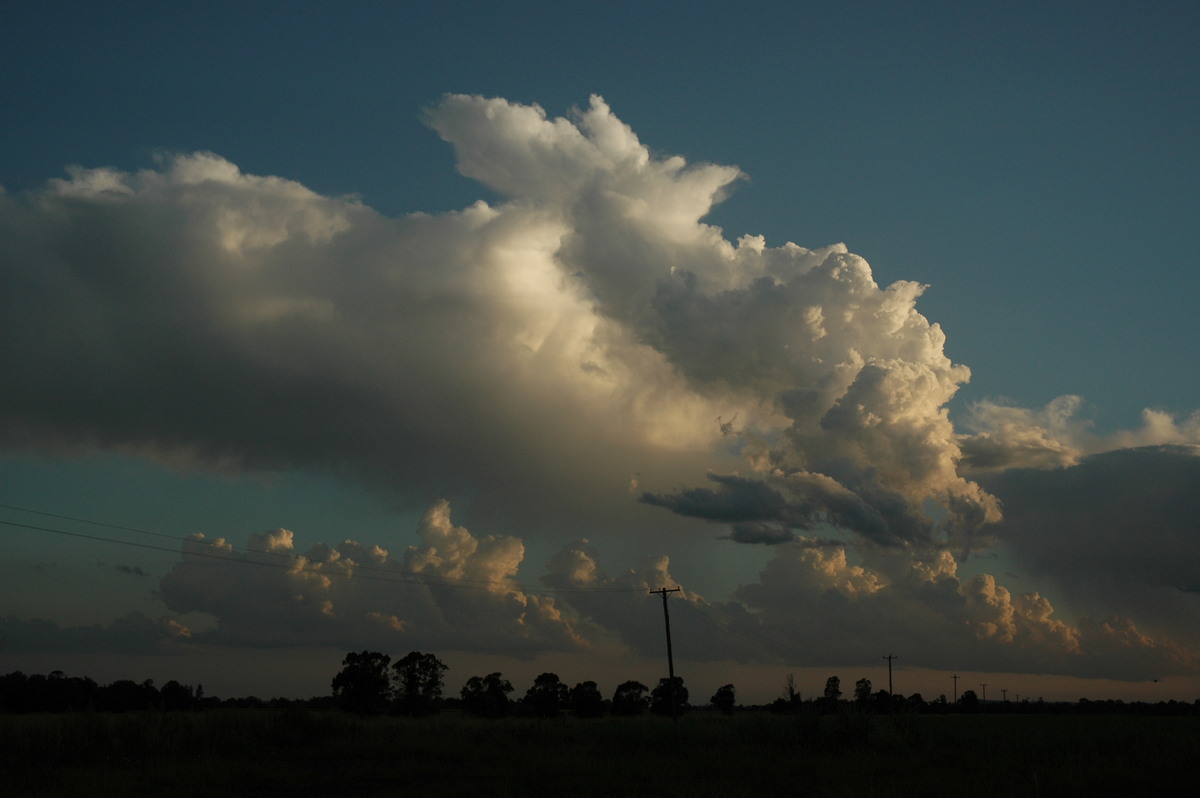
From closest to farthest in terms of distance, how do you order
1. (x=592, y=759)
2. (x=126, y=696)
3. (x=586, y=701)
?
1. (x=592, y=759)
2. (x=126, y=696)
3. (x=586, y=701)

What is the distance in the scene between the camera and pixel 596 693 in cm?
11231

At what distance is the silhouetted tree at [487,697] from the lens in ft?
356

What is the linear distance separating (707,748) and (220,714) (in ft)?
77.5

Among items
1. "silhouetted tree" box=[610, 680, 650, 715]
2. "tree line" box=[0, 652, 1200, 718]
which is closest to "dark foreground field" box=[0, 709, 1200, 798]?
"tree line" box=[0, 652, 1200, 718]

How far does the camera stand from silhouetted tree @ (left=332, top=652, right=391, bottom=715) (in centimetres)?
10156

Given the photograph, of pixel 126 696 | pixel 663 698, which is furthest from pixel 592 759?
pixel 663 698

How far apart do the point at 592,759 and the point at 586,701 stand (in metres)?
80.5

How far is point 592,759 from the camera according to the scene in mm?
34219

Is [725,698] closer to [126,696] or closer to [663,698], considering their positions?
[663,698]

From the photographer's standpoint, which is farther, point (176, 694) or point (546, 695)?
point (546, 695)

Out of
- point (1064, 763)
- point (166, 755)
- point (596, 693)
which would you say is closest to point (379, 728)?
point (166, 755)

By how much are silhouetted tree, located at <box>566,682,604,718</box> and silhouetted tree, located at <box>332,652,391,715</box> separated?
24.2m

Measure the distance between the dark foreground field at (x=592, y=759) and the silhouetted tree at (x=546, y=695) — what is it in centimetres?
6785

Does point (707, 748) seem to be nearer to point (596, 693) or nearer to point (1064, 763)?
point (1064, 763)
